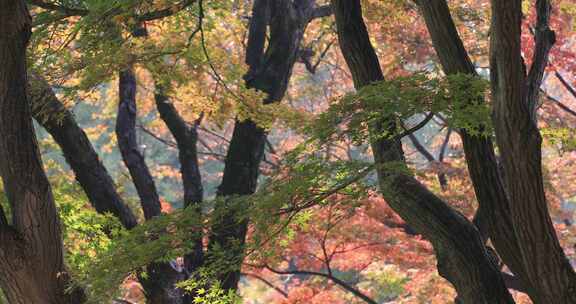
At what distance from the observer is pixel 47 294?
4527 millimetres

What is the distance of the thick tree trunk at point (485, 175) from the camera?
445cm

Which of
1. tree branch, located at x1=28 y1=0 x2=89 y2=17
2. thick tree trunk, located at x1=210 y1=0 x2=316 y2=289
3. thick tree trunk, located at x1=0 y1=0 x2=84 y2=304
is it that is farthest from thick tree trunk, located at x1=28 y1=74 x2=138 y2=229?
thick tree trunk, located at x1=0 y1=0 x2=84 y2=304

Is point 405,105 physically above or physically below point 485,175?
above

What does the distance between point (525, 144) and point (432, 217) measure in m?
1.03

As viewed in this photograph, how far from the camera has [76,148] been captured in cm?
629

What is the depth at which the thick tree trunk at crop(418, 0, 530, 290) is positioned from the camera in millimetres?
4453

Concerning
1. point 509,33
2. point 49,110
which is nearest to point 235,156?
point 49,110

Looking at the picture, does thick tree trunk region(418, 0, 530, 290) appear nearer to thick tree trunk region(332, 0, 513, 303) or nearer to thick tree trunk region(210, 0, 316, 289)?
thick tree trunk region(332, 0, 513, 303)

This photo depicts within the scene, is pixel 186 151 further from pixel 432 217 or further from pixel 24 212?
pixel 432 217

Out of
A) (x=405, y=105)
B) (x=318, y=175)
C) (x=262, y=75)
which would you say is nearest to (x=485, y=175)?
(x=405, y=105)

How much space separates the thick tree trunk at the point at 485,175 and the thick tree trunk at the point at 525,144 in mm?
449

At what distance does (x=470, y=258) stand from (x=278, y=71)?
3350mm

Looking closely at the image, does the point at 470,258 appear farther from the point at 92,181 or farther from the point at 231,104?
the point at 92,181

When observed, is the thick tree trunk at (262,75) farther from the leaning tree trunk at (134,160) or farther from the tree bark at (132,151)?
the tree bark at (132,151)
